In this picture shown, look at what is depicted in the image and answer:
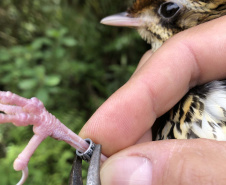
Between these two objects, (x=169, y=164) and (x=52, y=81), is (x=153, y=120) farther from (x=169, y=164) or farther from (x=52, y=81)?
(x=52, y=81)

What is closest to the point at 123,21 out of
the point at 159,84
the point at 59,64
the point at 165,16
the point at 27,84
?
the point at 165,16

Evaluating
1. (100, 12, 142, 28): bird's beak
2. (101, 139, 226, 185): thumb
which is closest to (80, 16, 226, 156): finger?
(101, 139, 226, 185): thumb

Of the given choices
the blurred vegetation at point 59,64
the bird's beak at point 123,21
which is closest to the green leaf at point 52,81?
the blurred vegetation at point 59,64

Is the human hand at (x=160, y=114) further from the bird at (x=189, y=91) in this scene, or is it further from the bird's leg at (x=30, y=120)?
the bird's leg at (x=30, y=120)

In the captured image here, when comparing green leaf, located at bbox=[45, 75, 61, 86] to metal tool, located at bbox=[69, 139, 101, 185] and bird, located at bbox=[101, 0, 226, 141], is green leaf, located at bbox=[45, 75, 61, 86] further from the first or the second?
metal tool, located at bbox=[69, 139, 101, 185]

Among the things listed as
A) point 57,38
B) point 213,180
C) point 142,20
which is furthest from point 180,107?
point 57,38

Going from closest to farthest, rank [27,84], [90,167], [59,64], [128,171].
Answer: [90,167]
[128,171]
[27,84]
[59,64]
